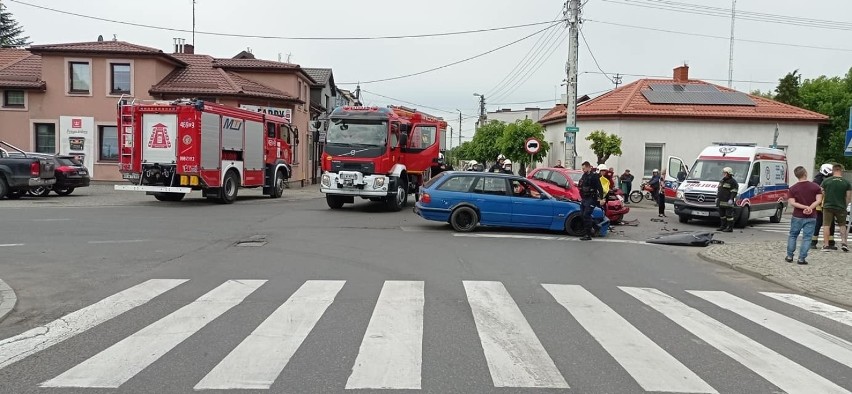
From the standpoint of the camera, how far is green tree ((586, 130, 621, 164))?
98.9ft

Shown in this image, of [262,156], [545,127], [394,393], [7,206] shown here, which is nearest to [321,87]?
[545,127]

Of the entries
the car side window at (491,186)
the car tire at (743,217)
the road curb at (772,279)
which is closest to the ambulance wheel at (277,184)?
the car side window at (491,186)

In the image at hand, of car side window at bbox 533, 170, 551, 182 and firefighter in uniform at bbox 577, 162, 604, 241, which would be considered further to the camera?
car side window at bbox 533, 170, 551, 182

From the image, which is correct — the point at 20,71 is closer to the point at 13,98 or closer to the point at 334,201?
the point at 13,98

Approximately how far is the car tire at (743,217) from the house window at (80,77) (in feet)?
91.5

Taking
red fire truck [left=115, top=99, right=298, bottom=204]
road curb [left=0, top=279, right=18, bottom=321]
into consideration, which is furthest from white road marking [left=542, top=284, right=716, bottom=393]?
red fire truck [left=115, top=99, right=298, bottom=204]

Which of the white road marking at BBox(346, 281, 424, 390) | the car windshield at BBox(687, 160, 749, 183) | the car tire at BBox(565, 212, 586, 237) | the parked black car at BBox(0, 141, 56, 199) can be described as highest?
the car windshield at BBox(687, 160, 749, 183)

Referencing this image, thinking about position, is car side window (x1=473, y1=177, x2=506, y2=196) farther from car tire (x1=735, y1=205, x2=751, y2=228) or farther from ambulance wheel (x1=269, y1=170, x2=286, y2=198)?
ambulance wheel (x1=269, y1=170, x2=286, y2=198)

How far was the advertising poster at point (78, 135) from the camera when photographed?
2981cm

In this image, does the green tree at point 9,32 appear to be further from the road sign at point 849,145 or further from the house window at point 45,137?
the road sign at point 849,145

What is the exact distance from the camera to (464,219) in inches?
599

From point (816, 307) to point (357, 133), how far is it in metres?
13.5

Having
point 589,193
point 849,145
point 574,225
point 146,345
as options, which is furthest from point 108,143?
point 849,145

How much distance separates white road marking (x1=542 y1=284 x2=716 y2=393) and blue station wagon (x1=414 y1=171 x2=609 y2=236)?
7065 mm
